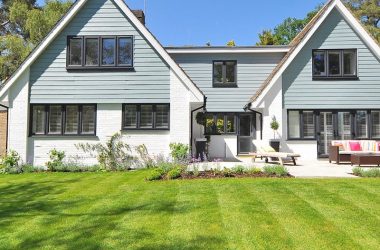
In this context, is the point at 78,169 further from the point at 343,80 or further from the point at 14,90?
the point at 343,80

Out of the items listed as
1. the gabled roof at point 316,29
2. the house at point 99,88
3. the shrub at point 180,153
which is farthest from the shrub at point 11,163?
the gabled roof at point 316,29

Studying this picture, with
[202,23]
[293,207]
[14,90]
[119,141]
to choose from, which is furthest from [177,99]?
[202,23]

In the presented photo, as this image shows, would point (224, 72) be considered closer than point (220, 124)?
No

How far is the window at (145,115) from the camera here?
15.3 metres

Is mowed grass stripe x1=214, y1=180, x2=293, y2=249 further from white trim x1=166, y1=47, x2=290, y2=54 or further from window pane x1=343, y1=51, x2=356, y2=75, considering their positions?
white trim x1=166, y1=47, x2=290, y2=54

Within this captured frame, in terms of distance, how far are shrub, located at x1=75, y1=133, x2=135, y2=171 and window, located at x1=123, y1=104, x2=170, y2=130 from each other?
851 millimetres

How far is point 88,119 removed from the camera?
1550 centimetres

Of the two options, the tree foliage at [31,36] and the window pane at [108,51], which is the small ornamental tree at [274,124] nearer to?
the window pane at [108,51]

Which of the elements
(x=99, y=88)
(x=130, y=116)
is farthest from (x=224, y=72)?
(x=99, y=88)

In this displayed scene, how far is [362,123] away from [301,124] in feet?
10.8

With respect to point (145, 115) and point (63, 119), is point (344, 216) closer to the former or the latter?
point (145, 115)

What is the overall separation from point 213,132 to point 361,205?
40.2 feet

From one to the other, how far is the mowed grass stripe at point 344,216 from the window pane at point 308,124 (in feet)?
28.9

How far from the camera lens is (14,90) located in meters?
15.2
